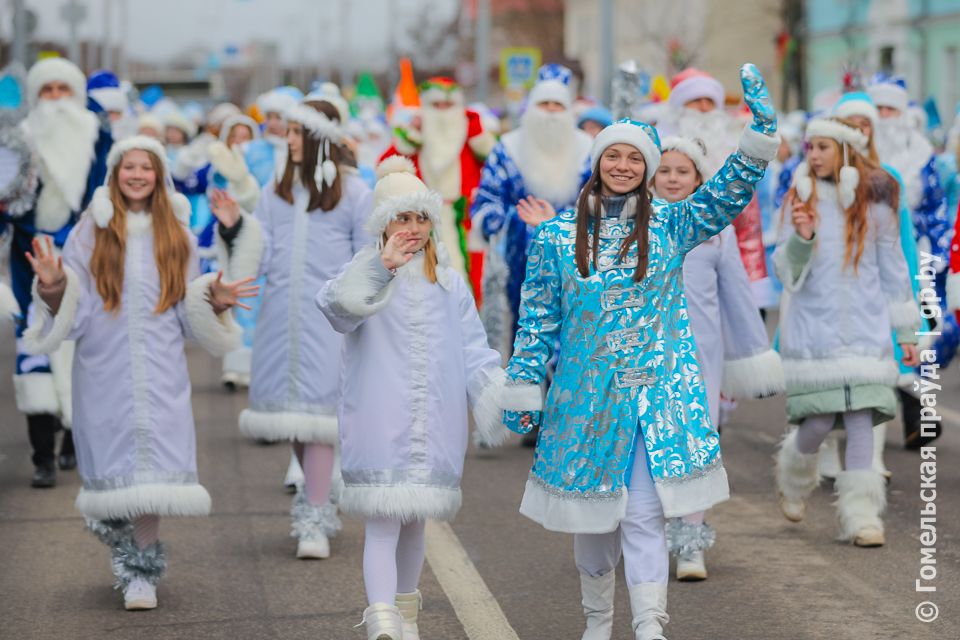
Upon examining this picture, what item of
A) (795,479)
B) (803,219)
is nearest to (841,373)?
(795,479)

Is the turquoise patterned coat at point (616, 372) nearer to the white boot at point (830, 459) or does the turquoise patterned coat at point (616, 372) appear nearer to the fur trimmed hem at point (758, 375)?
the fur trimmed hem at point (758, 375)

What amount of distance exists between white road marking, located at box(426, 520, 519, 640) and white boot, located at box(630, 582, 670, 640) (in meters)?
0.86

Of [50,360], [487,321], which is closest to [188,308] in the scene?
[50,360]

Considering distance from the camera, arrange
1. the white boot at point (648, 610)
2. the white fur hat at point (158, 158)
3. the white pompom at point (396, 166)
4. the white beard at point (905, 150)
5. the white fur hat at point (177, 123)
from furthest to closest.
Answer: the white fur hat at point (177, 123), the white beard at point (905, 150), the white fur hat at point (158, 158), the white pompom at point (396, 166), the white boot at point (648, 610)

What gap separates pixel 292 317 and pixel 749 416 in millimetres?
4945

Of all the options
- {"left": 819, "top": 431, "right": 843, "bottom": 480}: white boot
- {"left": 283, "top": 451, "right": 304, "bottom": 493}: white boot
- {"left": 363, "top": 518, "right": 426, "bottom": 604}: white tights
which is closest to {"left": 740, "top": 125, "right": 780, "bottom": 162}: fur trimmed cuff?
{"left": 363, "top": 518, "right": 426, "bottom": 604}: white tights

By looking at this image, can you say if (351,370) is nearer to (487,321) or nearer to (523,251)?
(523,251)

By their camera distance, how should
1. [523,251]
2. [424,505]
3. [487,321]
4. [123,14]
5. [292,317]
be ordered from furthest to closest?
[123,14] → [487,321] → [523,251] → [292,317] → [424,505]

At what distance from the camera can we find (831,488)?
980cm

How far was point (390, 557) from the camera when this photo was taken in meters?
6.27

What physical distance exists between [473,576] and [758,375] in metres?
1.43

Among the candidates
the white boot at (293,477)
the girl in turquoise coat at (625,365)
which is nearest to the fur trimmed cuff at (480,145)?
the white boot at (293,477)

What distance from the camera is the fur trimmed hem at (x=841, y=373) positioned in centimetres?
834

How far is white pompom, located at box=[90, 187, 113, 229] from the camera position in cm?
732
